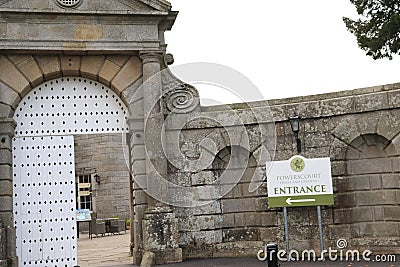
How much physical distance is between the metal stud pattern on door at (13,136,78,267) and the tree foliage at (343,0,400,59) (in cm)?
857

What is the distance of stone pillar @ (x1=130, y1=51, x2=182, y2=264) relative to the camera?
A: 10914 millimetres

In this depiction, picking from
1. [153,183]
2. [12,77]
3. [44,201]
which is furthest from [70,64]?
[153,183]

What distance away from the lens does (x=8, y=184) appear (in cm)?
1089

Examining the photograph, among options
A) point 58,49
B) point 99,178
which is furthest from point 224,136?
point 99,178

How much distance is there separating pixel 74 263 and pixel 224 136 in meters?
4.07

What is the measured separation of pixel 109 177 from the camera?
25625 mm

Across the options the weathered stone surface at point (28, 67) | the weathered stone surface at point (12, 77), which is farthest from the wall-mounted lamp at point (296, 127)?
the weathered stone surface at point (12, 77)

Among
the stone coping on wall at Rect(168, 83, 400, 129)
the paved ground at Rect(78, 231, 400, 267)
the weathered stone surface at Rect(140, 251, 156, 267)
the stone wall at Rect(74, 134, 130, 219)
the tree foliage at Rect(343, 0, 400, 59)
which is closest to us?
the paved ground at Rect(78, 231, 400, 267)

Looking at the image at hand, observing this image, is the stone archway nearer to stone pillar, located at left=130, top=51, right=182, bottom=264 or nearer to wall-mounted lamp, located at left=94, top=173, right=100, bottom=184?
stone pillar, located at left=130, top=51, right=182, bottom=264

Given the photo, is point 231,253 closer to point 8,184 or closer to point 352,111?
point 352,111

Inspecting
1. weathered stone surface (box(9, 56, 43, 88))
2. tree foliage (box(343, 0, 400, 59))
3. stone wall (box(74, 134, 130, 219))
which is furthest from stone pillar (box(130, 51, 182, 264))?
stone wall (box(74, 134, 130, 219))

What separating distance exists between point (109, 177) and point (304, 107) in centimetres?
1566

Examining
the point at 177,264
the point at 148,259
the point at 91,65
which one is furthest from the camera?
the point at 91,65

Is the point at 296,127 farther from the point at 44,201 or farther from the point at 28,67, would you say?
the point at 28,67
